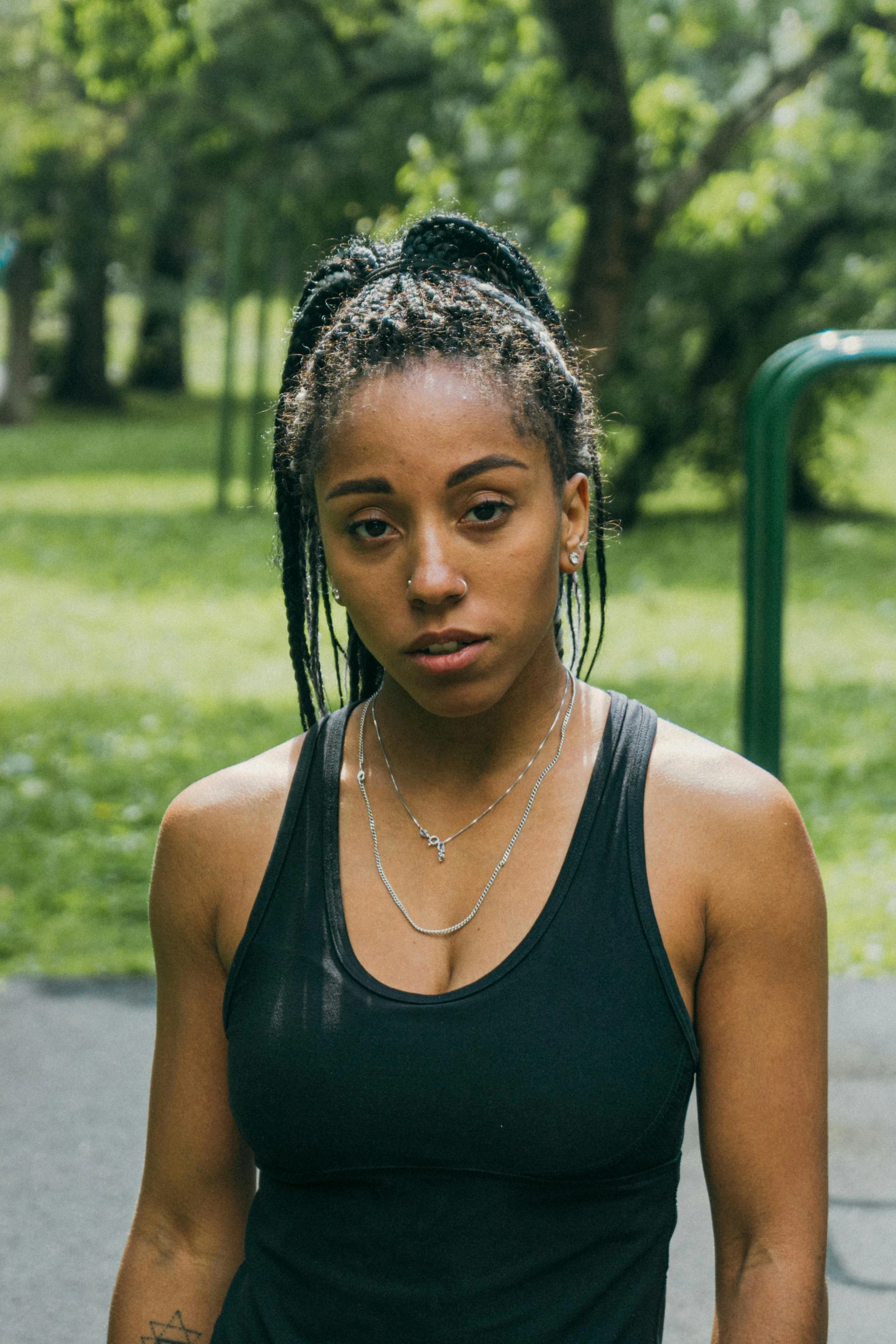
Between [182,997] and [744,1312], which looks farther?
[182,997]

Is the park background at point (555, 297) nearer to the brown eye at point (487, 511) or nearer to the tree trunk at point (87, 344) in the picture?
the brown eye at point (487, 511)

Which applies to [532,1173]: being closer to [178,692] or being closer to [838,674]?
[178,692]

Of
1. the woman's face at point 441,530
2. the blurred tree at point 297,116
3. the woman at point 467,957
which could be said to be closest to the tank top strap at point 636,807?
the woman at point 467,957

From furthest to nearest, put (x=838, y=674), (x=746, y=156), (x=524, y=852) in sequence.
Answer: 1. (x=746, y=156)
2. (x=838, y=674)
3. (x=524, y=852)

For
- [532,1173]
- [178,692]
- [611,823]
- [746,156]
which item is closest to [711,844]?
[611,823]

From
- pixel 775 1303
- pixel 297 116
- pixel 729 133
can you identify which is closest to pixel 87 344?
pixel 297 116

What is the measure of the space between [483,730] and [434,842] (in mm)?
118

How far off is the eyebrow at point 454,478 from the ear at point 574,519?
10 cm

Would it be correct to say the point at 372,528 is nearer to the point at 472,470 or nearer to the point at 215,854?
the point at 472,470

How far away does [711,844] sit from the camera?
4.82ft

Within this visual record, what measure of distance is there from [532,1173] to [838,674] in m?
8.56

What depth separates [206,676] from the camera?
373 inches

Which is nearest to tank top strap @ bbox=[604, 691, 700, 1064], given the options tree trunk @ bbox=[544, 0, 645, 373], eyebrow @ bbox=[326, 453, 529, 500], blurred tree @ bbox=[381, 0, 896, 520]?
eyebrow @ bbox=[326, 453, 529, 500]

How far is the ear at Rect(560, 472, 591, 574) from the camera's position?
1.61 metres
